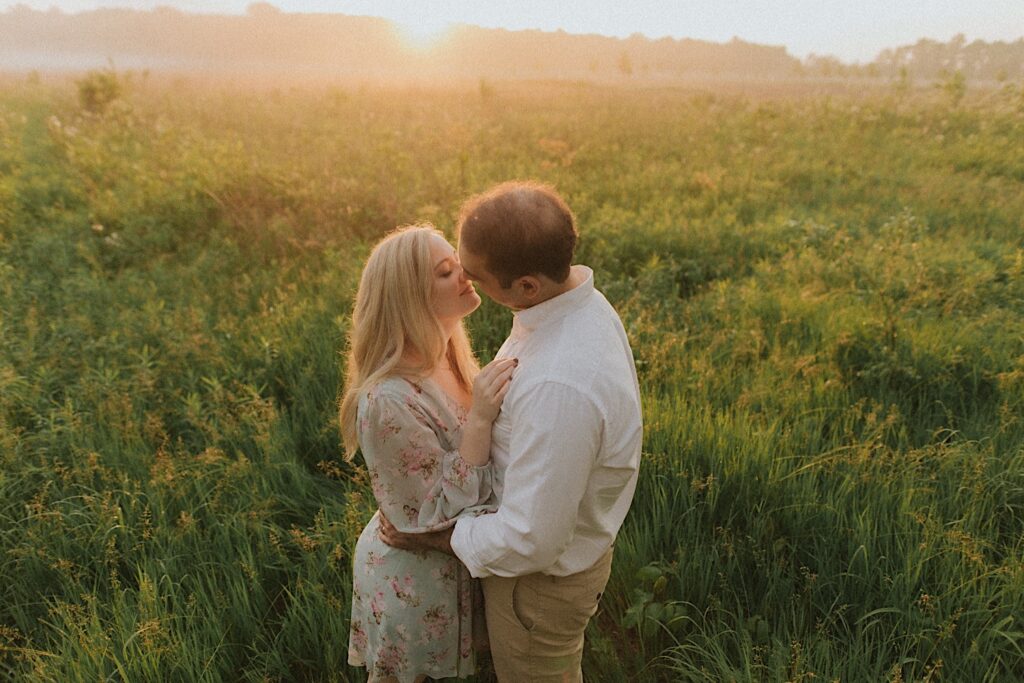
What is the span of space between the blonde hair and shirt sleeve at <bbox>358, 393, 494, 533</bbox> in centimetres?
11

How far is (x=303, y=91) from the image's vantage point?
20.0m

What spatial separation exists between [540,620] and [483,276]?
41.2 inches

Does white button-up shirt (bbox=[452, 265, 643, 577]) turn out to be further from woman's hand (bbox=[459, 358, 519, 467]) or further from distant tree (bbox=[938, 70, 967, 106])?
distant tree (bbox=[938, 70, 967, 106])

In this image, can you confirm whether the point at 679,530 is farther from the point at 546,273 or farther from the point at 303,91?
the point at 303,91

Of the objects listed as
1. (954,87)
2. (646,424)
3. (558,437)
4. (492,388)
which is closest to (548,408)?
(558,437)

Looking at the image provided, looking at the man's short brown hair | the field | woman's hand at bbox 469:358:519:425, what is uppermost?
the man's short brown hair

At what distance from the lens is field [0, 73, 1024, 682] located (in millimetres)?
2559

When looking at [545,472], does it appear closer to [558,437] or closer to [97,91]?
[558,437]

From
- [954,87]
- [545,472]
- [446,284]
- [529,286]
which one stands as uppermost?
[954,87]

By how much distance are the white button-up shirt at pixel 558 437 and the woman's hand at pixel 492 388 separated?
22mm

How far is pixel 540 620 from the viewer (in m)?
1.90

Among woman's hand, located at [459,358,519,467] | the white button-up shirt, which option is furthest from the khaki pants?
woman's hand, located at [459,358,519,467]

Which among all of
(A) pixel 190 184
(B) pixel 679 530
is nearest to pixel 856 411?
(B) pixel 679 530

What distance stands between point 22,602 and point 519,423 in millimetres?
2807
